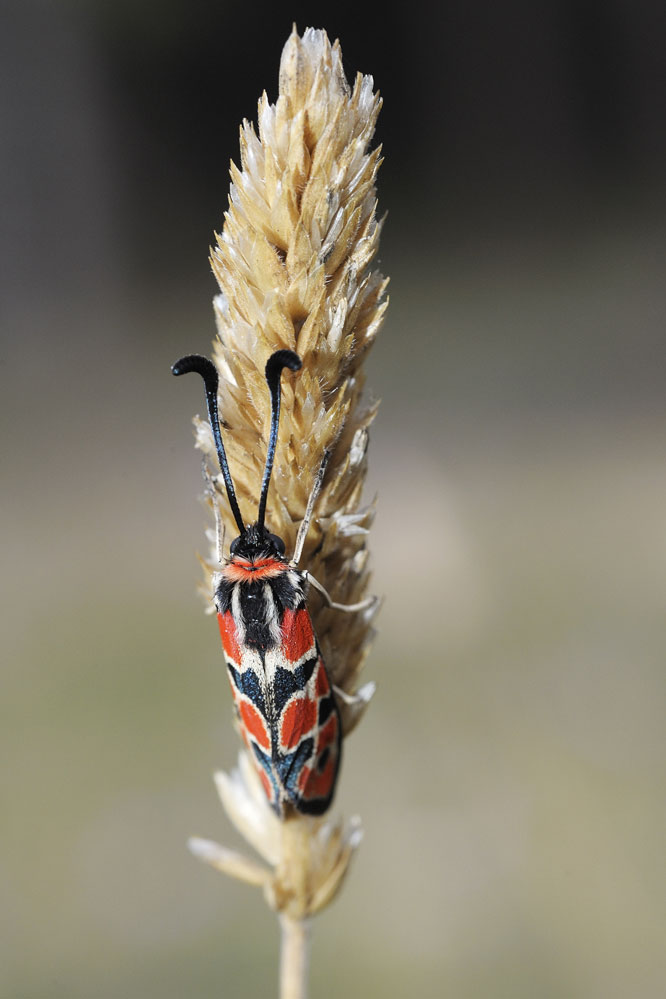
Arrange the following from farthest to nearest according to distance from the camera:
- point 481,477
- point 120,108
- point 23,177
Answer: point 120,108 → point 23,177 → point 481,477

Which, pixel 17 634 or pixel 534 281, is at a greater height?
pixel 534 281

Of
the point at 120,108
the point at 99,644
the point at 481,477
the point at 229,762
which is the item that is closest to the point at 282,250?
the point at 229,762

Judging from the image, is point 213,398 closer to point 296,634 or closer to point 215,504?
point 215,504

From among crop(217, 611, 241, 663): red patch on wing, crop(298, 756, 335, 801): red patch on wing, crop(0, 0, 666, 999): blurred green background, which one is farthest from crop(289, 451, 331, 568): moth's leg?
crop(0, 0, 666, 999): blurred green background

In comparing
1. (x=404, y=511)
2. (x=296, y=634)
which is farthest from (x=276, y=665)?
(x=404, y=511)

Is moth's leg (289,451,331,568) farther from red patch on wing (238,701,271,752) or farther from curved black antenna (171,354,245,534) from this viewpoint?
red patch on wing (238,701,271,752)

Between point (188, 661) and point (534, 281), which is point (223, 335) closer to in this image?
point (188, 661)
